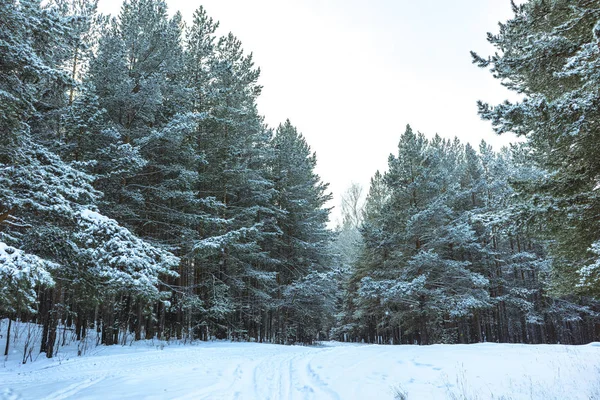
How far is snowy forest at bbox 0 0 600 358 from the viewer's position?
271 inches

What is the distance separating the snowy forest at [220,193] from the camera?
6871 millimetres

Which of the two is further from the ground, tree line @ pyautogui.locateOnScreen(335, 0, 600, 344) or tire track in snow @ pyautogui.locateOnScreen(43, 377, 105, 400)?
tree line @ pyautogui.locateOnScreen(335, 0, 600, 344)

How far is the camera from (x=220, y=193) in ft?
60.8

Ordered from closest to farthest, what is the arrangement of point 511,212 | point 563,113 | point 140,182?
point 563,113, point 511,212, point 140,182

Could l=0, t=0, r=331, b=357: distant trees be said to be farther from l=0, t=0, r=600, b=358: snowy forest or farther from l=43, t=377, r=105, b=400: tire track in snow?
l=43, t=377, r=105, b=400: tire track in snow

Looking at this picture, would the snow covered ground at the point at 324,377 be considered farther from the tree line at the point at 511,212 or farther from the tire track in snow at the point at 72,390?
the tree line at the point at 511,212

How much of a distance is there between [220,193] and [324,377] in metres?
13.5

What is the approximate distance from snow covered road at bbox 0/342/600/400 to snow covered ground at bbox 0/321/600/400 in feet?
0.05

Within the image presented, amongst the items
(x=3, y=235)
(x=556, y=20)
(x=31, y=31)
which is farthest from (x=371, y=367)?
(x=31, y=31)

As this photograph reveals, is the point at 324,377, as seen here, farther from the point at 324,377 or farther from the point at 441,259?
the point at 441,259

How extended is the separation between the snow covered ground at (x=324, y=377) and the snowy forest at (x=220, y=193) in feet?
5.36

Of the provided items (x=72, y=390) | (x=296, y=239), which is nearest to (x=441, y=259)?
(x=296, y=239)

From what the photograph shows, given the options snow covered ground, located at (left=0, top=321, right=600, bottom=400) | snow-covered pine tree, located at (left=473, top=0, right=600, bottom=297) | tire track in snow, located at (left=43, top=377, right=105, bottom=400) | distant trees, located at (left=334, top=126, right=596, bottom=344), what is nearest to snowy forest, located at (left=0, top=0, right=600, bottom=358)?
snow-covered pine tree, located at (left=473, top=0, right=600, bottom=297)

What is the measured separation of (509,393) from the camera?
195 inches
